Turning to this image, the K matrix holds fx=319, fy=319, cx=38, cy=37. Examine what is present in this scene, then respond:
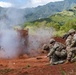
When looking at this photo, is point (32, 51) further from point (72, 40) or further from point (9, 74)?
point (9, 74)

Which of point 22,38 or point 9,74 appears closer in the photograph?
point 9,74

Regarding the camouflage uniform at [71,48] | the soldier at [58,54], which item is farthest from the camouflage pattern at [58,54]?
the camouflage uniform at [71,48]

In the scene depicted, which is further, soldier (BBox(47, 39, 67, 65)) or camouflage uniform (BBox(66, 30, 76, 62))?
soldier (BBox(47, 39, 67, 65))

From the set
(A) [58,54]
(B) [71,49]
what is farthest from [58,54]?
(B) [71,49]

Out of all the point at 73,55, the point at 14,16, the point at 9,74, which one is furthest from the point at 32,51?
the point at 9,74

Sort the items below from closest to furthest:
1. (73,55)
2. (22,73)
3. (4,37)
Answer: (22,73), (73,55), (4,37)

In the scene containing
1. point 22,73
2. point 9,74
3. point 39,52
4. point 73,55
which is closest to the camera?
point 22,73

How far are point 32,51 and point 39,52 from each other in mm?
942

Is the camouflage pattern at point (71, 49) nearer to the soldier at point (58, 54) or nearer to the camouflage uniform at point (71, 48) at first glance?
the camouflage uniform at point (71, 48)

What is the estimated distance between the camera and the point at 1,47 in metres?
38.1

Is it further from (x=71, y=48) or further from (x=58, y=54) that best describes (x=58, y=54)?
(x=71, y=48)

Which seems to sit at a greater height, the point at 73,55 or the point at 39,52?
the point at 73,55

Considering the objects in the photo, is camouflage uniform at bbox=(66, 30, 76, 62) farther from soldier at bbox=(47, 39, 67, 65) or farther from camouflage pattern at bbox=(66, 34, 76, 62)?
soldier at bbox=(47, 39, 67, 65)

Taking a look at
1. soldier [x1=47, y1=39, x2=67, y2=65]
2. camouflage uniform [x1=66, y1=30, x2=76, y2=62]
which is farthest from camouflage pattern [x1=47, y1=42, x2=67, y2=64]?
camouflage uniform [x1=66, y1=30, x2=76, y2=62]
